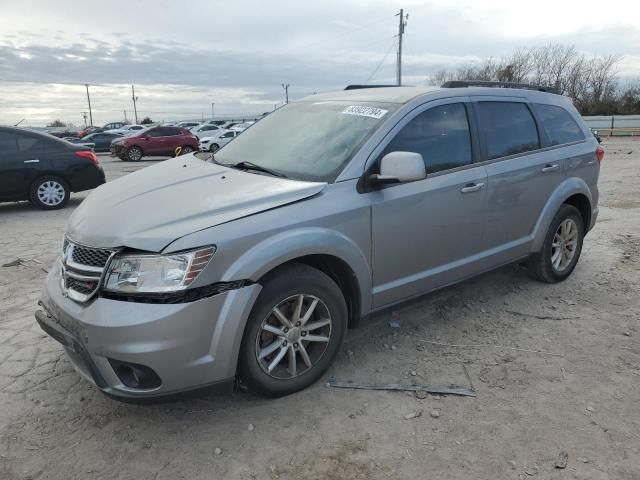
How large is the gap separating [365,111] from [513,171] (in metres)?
1.38

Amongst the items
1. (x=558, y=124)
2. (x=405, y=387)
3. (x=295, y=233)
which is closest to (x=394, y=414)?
(x=405, y=387)

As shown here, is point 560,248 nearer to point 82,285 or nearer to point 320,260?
point 320,260

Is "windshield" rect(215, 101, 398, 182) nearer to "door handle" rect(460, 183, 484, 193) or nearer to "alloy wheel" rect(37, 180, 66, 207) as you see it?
"door handle" rect(460, 183, 484, 193)

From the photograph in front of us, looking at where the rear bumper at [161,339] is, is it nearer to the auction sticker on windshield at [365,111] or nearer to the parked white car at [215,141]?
the auction sticker on windshield at [365,111]

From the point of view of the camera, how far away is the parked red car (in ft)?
77.6

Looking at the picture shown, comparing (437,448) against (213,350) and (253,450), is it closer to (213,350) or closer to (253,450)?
(253,450)

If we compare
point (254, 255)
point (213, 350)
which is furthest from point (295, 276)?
point (213, 350)

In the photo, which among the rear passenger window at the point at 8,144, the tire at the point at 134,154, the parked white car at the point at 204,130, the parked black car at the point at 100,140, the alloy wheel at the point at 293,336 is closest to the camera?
the alloy wheel at the point at 293,336

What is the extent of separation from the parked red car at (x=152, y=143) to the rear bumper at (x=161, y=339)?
21.4 metres

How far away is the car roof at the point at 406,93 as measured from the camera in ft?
12.3

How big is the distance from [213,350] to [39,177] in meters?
7.76

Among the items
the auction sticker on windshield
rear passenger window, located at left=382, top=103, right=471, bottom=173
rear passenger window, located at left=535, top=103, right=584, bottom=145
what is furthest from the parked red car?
rear passenger window, located at left=382, top=103, right=471, bottom=173

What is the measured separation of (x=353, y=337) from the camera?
12.8 ft

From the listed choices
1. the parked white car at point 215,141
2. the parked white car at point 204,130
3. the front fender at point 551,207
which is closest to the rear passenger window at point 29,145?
the front fender at point 551,207
